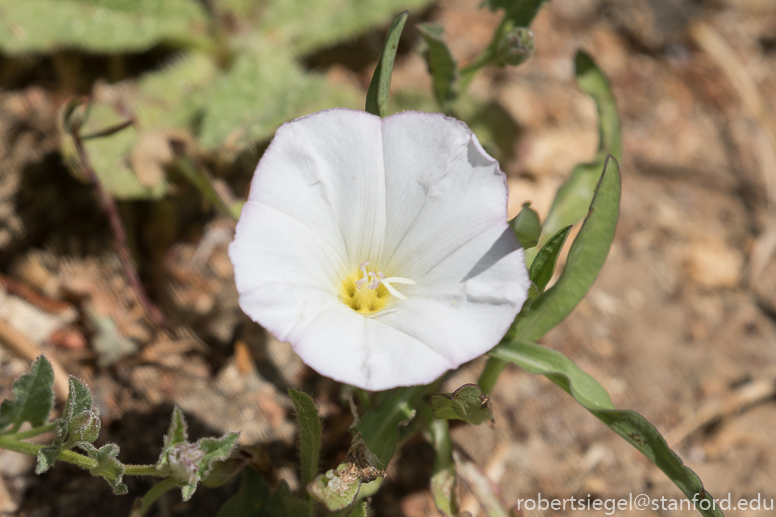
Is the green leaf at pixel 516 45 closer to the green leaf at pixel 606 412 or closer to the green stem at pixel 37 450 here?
the green leaf at pixel 606 412

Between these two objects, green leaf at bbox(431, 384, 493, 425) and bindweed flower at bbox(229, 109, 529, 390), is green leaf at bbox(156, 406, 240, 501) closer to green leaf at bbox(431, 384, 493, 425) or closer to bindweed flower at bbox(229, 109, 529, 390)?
bindweed flower at bbox(229, 109, 529, 390)

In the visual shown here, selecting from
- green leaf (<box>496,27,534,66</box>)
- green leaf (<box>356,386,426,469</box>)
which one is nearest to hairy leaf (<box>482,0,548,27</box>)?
green leaf (<box>496,27,534,66</box>)

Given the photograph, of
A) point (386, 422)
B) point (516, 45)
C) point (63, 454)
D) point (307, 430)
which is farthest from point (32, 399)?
point (516, 45)

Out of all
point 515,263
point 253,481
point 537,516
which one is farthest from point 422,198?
point 537,516

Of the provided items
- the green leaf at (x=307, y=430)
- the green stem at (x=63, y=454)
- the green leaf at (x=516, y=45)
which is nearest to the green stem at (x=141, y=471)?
the green stem at (x=63, y=454)

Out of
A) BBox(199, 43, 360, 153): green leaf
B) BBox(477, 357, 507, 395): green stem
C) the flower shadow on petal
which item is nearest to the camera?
the flower shadow on petal

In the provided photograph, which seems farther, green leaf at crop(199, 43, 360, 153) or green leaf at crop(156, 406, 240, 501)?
green leaf at crop(199, 43, 360, 153)
